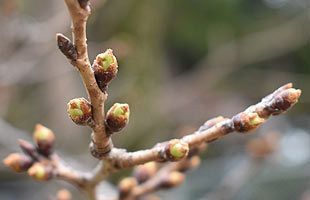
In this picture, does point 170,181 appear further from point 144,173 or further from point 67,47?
point 67,47

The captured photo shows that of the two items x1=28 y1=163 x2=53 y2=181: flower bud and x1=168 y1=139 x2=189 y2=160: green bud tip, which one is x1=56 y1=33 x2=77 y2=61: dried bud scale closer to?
x1=168 y1=139 x2=189 y2=160: green bud tip

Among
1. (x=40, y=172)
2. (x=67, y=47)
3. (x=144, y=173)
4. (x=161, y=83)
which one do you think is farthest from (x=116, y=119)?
(x=161, y=83)

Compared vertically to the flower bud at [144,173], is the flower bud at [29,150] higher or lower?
higher

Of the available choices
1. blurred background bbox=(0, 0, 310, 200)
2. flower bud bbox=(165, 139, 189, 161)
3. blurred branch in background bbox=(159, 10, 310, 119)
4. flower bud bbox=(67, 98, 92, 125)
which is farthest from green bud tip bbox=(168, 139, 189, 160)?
blurred branch in background bbox=(159, 10, 310, 119)

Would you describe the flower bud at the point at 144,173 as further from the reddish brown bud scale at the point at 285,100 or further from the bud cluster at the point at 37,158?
the reddish brown bud scale at the point at 285,100

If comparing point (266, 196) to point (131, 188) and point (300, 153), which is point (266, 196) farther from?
point (131, 188)

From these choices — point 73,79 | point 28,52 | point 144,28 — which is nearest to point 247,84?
point 144,28

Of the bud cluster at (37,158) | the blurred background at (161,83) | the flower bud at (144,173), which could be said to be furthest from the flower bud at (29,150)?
the blurred background at (161,83)
